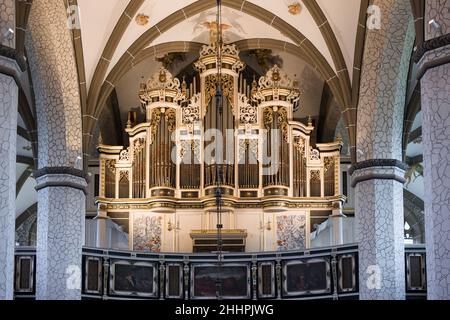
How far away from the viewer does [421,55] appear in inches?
519

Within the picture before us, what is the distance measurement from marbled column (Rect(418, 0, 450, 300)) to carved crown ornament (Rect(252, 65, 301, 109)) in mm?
8460

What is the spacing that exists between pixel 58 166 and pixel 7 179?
528 cm

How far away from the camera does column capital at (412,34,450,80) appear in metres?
12.8

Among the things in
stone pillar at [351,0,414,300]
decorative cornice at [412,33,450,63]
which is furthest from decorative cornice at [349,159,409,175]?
decorative cornice at [412,33,450,63]

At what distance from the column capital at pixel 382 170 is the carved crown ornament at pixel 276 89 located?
3776 millimetres

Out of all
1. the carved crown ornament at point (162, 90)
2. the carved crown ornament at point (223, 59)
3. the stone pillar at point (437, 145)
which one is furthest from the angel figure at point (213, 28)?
the stone pillar at point (437, 145)

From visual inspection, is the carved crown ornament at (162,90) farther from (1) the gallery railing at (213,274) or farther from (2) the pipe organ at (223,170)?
(1) the gallery railing at (213,274)

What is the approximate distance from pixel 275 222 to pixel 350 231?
188 cm

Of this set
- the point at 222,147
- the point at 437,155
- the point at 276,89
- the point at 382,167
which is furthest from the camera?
the point at 276,89

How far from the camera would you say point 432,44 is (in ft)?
42.5

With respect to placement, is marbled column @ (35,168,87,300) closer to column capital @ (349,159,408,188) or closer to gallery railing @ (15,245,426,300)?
gallery railing @ (15,245,426,300)

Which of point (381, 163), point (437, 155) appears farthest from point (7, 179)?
point (381, 163)

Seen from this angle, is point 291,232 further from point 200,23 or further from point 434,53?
point 434,53
